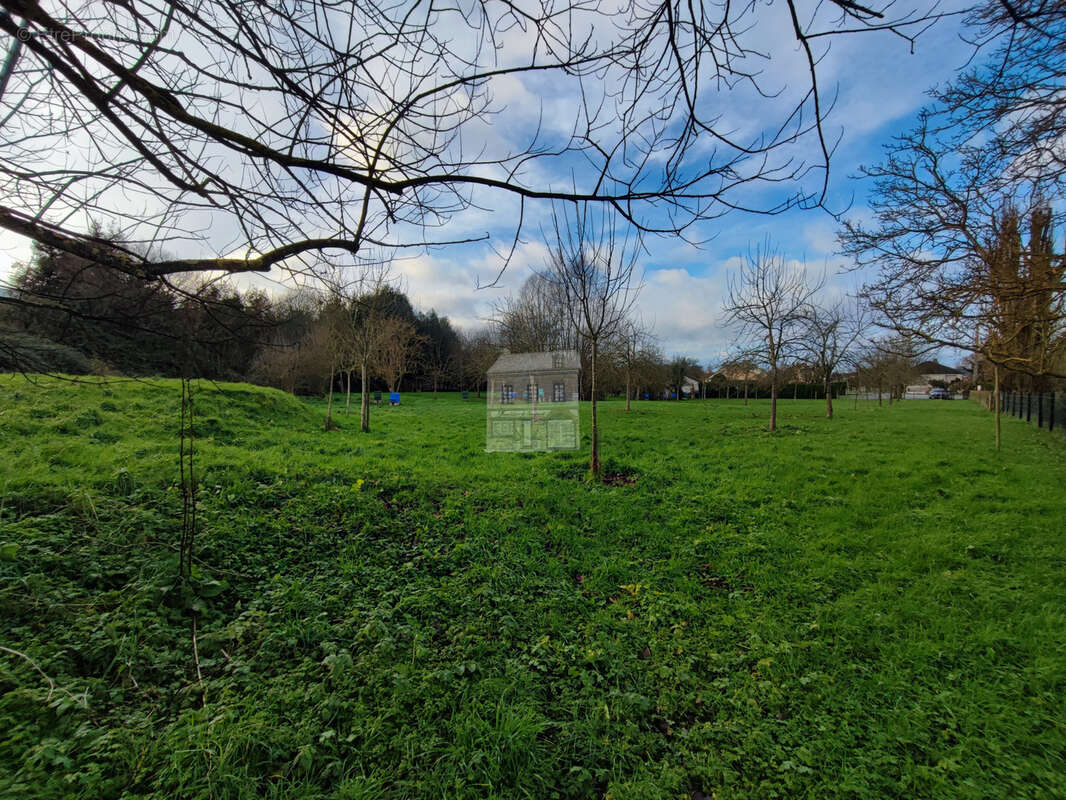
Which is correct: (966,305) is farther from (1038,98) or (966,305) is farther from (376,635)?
(376,635)

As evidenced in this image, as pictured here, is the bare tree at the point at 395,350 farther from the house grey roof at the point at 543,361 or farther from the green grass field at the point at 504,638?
the green grass field at the point at 504,638

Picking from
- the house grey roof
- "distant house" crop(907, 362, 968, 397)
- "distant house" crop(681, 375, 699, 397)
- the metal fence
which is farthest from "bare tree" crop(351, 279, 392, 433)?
"distant house" crop(907, 362, 968, 397)

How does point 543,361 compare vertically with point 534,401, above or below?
above

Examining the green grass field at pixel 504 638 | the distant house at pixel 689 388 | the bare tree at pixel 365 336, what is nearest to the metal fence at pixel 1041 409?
the green grass field at pixel 504 638

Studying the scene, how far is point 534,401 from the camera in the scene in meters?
12.6

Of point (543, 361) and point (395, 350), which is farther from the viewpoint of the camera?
point (395, 350)

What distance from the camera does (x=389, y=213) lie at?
73.4 inches

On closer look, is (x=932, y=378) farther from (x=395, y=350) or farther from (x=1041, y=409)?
(x=395, y=350)

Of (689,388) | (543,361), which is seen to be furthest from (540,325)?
(689,388)

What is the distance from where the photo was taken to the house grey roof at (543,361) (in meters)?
14.6

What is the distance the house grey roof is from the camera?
574 inches

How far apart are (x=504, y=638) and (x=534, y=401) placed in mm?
9830

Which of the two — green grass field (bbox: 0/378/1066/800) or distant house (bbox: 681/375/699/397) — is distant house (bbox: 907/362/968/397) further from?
green grass field (bbox: 0/378/1066/800)

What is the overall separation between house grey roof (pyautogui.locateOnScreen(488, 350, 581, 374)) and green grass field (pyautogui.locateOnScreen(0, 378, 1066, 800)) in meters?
9.16
